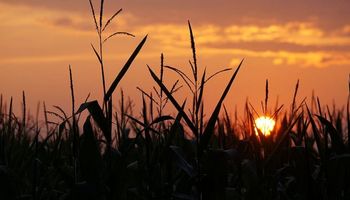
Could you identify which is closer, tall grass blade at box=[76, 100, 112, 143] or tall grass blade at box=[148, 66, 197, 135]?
tall grass blade at box=[148, 66, 197, 135]

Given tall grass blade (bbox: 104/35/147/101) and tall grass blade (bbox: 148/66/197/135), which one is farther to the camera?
tall grass blade (bbox: 104/35/147/101)

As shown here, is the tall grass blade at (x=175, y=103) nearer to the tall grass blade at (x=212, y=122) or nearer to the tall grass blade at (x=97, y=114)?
the tall grass blade at (x=212, y=122)

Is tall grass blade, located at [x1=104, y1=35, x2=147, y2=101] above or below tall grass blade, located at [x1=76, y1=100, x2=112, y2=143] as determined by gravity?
above

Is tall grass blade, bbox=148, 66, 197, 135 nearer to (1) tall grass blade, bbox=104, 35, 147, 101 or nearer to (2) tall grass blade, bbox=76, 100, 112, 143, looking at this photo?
(1) tall grass blade, bbox=104, 35, 147, 101

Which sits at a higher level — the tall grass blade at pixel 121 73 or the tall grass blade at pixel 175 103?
the tall grass blade at pixel 121 73

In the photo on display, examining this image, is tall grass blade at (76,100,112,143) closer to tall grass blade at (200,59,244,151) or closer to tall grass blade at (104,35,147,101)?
tall grass blade at (104,35,147,101)

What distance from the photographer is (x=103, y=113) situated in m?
3.10

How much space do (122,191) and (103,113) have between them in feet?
2.16

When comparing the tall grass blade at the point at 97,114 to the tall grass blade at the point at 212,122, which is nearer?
the tall grass blade at the point at 212,122

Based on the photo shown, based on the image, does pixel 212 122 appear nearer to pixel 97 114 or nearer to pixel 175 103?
pixel 175 103

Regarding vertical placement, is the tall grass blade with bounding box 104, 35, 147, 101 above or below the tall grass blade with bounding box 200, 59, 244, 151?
above

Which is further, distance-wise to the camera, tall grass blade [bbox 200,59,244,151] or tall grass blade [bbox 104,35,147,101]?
tall grass blade [bbox 104,35,147,101]

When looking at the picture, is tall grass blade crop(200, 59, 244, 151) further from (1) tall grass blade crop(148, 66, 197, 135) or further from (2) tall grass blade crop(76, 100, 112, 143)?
(2) tall grass blade crop(76, 100, 112, 143)

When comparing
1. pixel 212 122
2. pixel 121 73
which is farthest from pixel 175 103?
pixel 121 73
